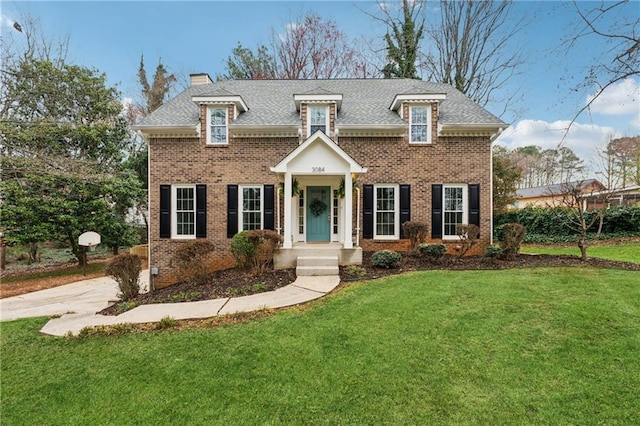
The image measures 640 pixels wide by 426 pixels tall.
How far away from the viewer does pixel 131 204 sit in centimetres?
1656

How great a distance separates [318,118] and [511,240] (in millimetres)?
7299

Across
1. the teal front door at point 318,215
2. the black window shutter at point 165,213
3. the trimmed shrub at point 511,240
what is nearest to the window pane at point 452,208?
the trimmed shrub at point 511,240

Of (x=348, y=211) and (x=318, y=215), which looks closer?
(x=348, y=211)

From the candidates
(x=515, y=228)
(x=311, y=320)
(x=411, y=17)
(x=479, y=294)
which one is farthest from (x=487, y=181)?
(x=411, y=17)

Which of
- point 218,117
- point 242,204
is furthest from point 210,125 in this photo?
point 242,204

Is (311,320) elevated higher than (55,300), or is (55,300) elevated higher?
(311,320)

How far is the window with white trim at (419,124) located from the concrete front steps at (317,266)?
17.3 ft

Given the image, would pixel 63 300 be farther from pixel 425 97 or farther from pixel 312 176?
pixel 425 97

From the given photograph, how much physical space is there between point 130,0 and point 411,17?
15730mm

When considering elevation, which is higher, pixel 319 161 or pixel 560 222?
pixel 319 161

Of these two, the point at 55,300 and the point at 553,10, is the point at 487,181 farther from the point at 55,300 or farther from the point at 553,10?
the point at 55,300

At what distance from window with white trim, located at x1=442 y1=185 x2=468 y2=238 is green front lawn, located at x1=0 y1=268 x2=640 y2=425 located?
4.85 meters

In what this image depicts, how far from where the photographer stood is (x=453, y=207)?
34.0ft

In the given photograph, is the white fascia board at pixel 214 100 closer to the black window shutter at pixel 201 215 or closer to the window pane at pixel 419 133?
the black window shutter at pixel 201 215
